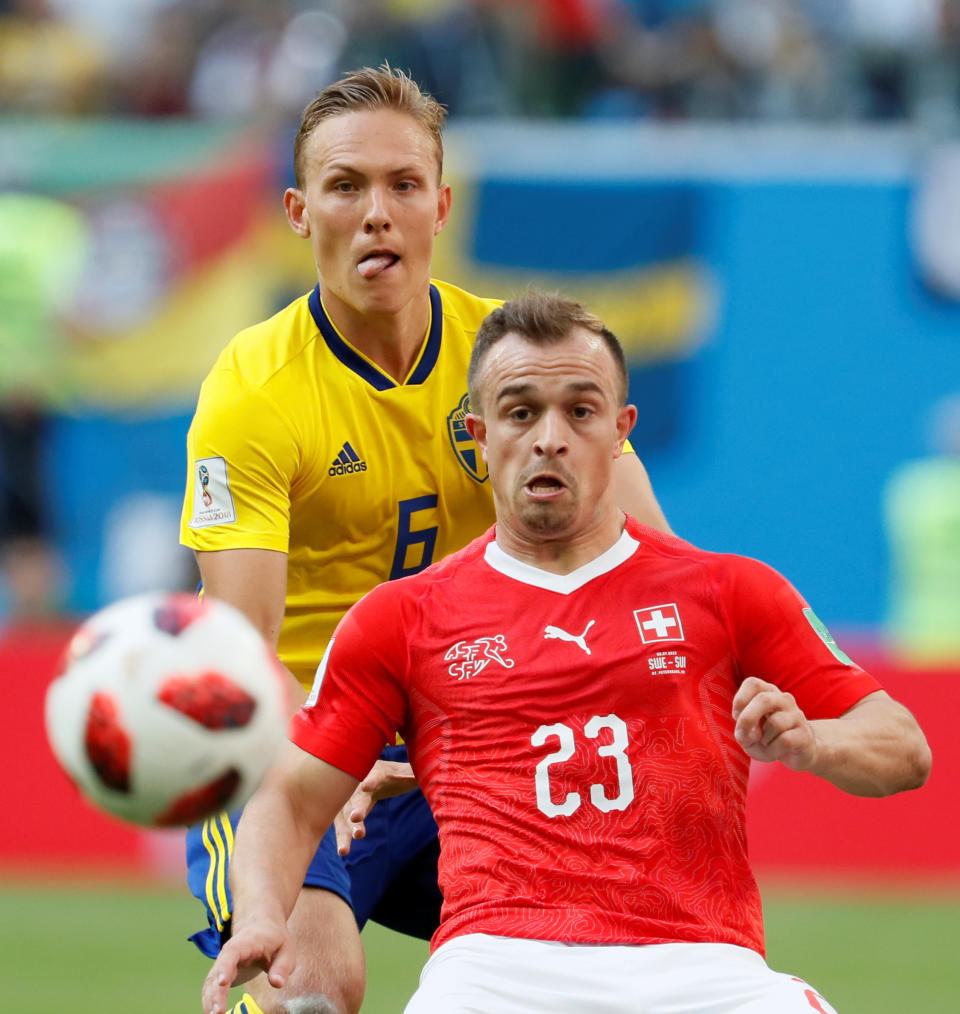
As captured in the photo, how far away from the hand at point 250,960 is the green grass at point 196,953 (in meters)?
4.59

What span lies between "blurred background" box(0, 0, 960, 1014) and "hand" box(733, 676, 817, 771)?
10.6 m

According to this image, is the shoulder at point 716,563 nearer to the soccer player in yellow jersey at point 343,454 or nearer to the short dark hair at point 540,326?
the short dark hair at point 540,326

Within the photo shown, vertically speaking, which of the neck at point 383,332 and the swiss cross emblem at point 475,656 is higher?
the neck at point 383,332

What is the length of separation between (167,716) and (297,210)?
1.97m

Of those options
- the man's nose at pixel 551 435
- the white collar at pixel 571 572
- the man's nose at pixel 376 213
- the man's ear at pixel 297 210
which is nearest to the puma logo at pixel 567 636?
the white collar at pixel 571 572

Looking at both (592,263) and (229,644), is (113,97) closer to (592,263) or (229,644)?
(592,263)

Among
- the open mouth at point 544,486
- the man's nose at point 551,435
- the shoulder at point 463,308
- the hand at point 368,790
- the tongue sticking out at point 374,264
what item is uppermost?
the shoulder at point 463,308

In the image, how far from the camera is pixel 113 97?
1542 centimetres

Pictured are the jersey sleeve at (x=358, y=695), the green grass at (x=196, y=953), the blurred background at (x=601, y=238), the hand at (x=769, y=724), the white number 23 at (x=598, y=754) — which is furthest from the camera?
the blurred background at (x=601, y=238)

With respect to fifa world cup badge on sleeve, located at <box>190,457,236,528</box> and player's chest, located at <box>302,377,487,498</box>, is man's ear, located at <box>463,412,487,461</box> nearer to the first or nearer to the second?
player's chest, located at <box>302,377,487,498</box>

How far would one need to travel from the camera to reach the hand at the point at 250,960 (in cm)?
418

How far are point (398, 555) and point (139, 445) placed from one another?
9565 millimetres

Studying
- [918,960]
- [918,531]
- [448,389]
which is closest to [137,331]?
[918,531]

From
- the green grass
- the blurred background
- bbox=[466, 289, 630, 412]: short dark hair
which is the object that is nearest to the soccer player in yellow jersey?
bbox=[466, 289, 630, 412]: short dark hair
